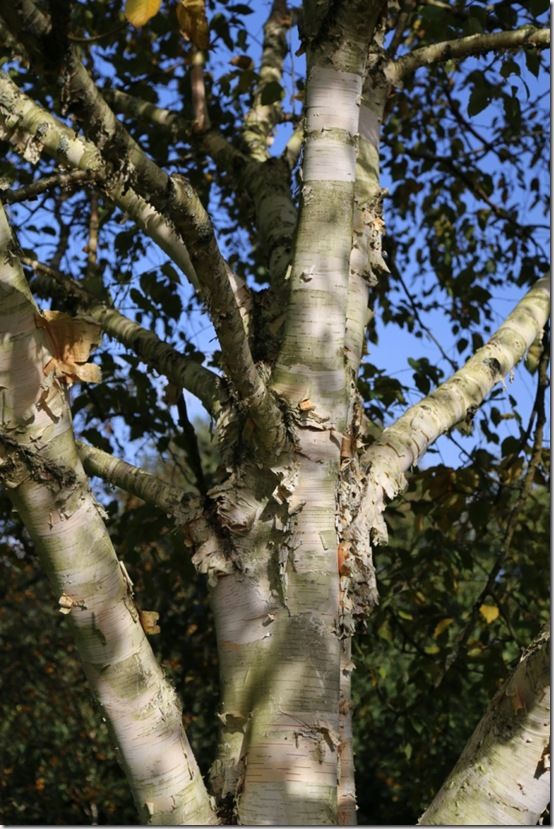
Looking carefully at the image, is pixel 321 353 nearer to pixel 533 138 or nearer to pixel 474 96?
pixel 474 96

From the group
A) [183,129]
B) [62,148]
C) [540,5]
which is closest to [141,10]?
[62,148]

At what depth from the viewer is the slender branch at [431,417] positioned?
6.17 feet

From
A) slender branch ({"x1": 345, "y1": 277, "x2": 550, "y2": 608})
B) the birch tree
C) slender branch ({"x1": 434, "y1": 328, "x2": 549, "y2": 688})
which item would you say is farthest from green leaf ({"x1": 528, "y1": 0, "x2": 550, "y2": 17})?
slender branch ({"x1": 434, "y1": 328, "x2": 549, "y2": 688})

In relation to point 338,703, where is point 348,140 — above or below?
above

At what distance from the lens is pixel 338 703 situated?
1649mm

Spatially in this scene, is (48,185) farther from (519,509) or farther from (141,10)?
(519,509)

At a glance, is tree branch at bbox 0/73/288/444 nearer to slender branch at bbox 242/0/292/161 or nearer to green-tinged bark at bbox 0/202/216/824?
green-tinged bark at bbox 0/202/216/824

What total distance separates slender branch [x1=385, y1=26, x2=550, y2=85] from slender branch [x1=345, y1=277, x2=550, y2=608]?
69 centimetres

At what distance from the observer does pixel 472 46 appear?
2.42 m

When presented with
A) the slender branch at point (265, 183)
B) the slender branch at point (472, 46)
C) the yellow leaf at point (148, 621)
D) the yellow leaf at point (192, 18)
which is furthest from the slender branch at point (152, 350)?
the slender branch at point (472, 46)

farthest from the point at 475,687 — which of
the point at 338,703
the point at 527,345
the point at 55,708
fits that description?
the point at 55,708

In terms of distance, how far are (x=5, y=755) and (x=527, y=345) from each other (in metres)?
5.45

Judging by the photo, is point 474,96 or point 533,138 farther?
point 533,138

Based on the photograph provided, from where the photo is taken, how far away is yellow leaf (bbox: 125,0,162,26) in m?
1.32
